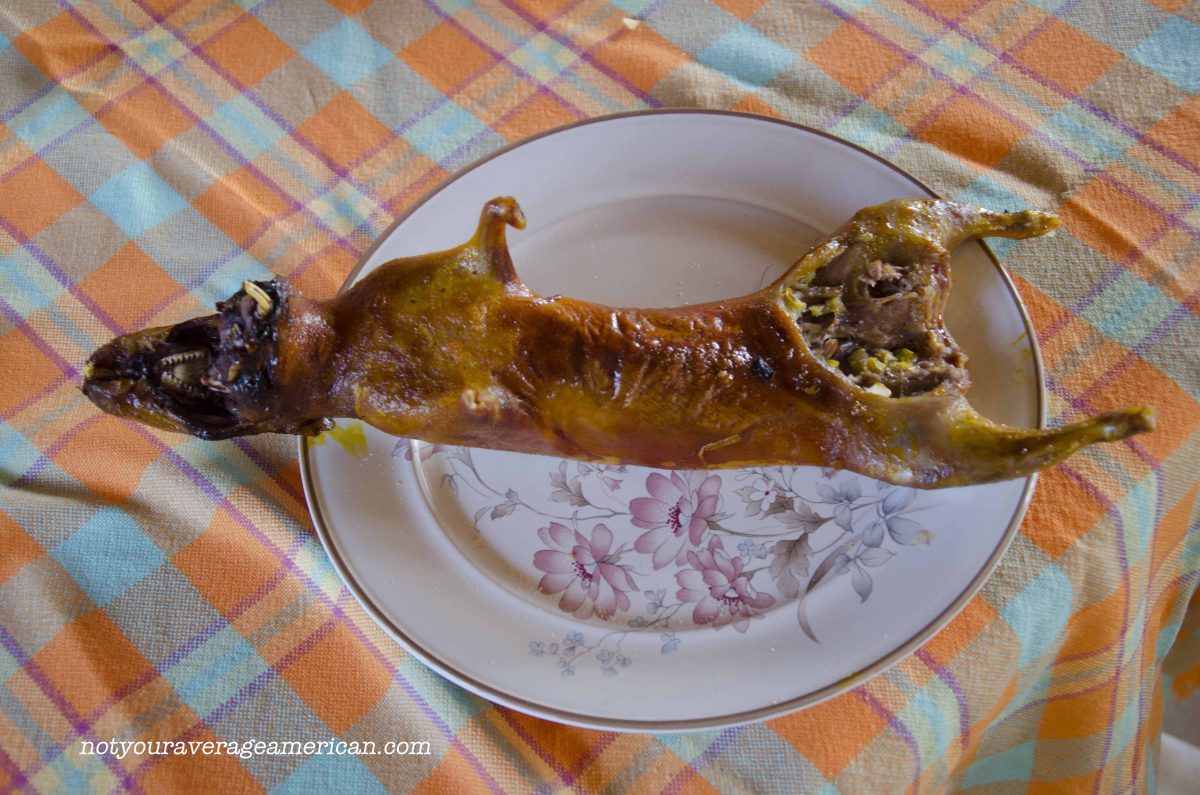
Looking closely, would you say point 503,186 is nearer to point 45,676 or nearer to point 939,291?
point 939,291

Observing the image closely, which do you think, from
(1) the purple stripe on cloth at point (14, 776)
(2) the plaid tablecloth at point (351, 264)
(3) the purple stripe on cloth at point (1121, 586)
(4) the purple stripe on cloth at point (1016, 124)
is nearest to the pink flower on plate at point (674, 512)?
(2) the plaid tablecloth at point (351, 264)

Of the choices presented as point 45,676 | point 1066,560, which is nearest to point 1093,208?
point 1066,560

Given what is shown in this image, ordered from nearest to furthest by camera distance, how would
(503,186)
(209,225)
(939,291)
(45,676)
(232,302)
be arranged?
(232,302) → (939,291) → (45,676) → (503,186) → (209,225)

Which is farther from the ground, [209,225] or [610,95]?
[610,95]

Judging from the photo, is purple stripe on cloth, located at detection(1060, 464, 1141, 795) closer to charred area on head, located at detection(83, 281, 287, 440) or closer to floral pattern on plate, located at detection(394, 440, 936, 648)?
floral pattern on plate, located at detection(394, 440, 936, 648)

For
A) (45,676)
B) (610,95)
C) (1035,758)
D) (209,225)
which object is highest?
(610,95)

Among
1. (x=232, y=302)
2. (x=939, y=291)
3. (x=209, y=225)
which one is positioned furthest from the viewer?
(x=209, y=225)

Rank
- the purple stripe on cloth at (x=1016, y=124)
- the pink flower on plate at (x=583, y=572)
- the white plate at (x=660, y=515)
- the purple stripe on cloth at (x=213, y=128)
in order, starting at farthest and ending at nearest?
the purple stripe on cloth at (x=213, y=128)
the purple stripe on cloth at (x=1016, y=124)
the pink flower on plate at (x=583, y=572)
the white plate at (x=660, y=515)

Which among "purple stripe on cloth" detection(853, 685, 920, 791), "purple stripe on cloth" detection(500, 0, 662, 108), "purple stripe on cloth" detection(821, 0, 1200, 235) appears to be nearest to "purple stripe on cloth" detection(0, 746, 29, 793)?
"purple stripe on cloth" detection(853, 685, 920, 791)

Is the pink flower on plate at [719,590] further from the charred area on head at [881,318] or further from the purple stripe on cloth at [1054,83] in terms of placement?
the purple stripe on cloth at [1054,83]
